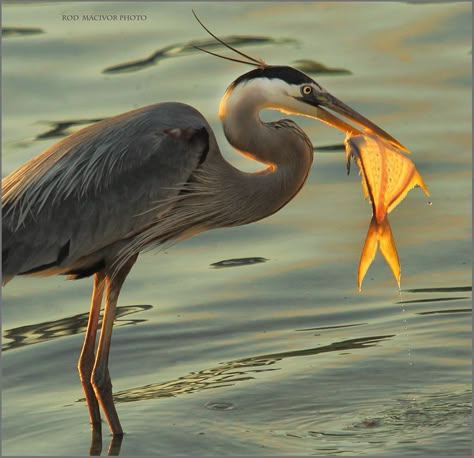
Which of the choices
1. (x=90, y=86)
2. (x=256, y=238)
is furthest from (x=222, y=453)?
(x=90, y=86)

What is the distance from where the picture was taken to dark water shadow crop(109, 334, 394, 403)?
8.07 metres

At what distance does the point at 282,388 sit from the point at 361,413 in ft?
1.88

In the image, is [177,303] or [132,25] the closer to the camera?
[177,303]

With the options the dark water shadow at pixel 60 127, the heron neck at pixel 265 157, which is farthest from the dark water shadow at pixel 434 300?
the dark water shadow at pixel 60 127

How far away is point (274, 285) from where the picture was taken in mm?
9750

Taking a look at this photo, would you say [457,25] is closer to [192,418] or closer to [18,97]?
[18,97]

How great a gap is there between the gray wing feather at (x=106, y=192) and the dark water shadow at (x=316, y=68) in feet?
19.6

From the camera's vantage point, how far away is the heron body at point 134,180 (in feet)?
25.7

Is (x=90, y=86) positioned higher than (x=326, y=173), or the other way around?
(x=90, y=86)

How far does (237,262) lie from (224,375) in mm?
2062

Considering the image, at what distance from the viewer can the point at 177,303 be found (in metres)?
9.52

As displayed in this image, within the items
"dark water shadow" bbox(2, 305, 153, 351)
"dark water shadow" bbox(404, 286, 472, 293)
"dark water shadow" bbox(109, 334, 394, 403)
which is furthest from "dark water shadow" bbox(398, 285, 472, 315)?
"dark water shadow" bbox(2, 305, 153, 351)

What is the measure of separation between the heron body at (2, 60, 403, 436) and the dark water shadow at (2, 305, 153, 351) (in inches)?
37.4

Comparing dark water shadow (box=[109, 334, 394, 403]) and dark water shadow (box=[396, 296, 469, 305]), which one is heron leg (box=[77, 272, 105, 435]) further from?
dark water shadow (box=[396, 296, 469, 305])
